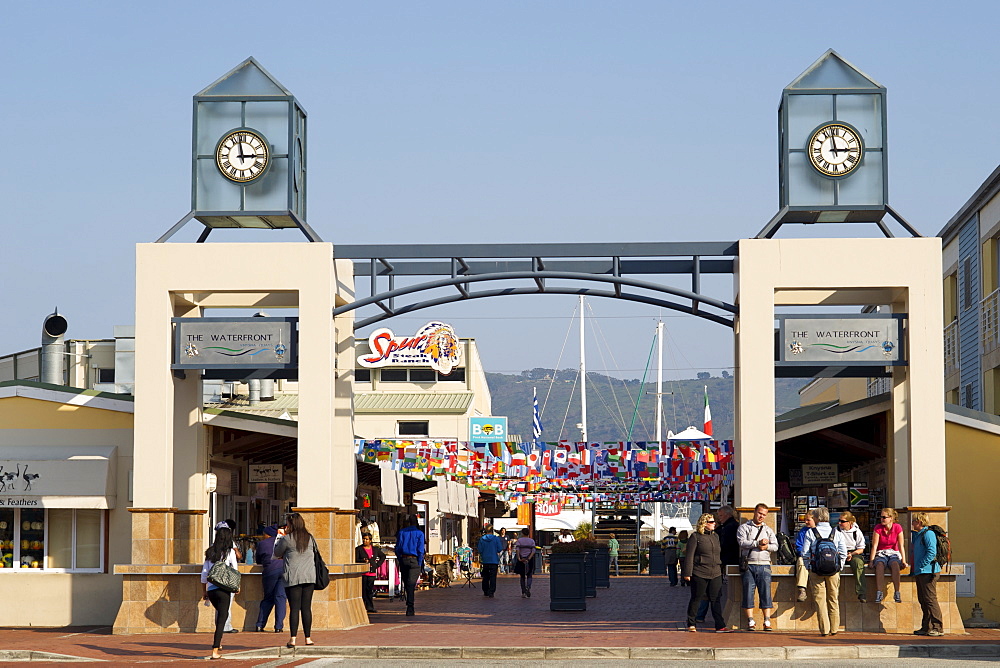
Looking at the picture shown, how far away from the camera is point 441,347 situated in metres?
75.9

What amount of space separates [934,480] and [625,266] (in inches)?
214

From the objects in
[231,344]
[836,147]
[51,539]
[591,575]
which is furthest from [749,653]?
[591,575]

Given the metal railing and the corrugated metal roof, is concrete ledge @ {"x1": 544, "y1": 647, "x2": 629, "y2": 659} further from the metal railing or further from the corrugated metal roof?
the corrugated metal roof

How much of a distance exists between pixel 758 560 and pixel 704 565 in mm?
1133

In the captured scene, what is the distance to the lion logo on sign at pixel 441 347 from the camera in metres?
75.8

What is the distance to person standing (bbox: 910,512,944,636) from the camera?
17.7m

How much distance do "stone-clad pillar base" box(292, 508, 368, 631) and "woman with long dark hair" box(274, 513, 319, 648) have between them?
181 cm

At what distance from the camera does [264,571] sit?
18453 mm

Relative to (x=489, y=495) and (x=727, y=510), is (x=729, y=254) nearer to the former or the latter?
(x=727, y=510)

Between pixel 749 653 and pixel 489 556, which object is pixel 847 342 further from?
pixel 489 556

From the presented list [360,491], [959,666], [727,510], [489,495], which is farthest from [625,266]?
[489,495]

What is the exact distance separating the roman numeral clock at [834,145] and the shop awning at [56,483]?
10.8 m

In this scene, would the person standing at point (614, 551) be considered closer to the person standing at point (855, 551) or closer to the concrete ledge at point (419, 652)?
the person standing at point (855, 551)

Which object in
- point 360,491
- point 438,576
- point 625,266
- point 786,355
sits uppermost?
point 625,266
